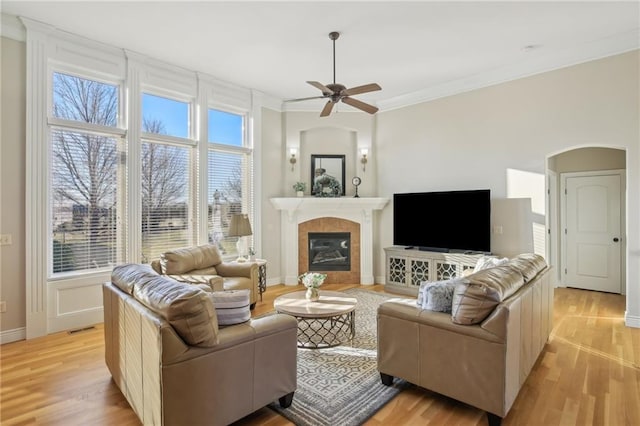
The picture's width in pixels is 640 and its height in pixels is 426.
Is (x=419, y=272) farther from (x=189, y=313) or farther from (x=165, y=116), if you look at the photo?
(x=165, y=116)

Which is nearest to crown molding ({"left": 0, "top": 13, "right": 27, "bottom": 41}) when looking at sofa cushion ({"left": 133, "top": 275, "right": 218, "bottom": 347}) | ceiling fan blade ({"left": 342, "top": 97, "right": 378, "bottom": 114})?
ceiling fan blade ({"left": 342, "top": 97, "right": 378, "bottom": 114})

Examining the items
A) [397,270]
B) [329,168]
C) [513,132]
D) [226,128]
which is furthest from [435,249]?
[226,128]

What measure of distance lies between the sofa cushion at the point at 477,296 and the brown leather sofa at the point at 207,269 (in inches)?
111

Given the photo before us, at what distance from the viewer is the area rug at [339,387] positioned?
2.36 meters

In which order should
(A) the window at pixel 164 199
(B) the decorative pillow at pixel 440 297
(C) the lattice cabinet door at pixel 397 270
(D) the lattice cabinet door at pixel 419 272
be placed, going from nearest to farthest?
(B) the decorative pillow at pixel 440 297, (A) the window at pixel 164 199, (D) the lattice cabinet door at pixel 419 272, (C) the lattice cabinet door at pixel 397 270

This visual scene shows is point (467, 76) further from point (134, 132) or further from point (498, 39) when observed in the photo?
point (134, 132)

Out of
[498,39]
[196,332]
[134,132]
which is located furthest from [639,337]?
[134,132]

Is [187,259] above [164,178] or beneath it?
beneath

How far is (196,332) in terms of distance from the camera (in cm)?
193

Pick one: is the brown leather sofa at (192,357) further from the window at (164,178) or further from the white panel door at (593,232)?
the white panel door at (593,232)

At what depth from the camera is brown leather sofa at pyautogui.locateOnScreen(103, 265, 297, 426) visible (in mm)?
1865

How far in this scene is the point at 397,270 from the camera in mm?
5871

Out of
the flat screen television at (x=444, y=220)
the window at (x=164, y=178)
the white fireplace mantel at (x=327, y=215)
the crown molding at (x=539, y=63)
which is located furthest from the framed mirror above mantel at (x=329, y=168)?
the window at (x=164, y=178)

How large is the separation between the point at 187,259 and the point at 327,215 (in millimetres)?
2752
